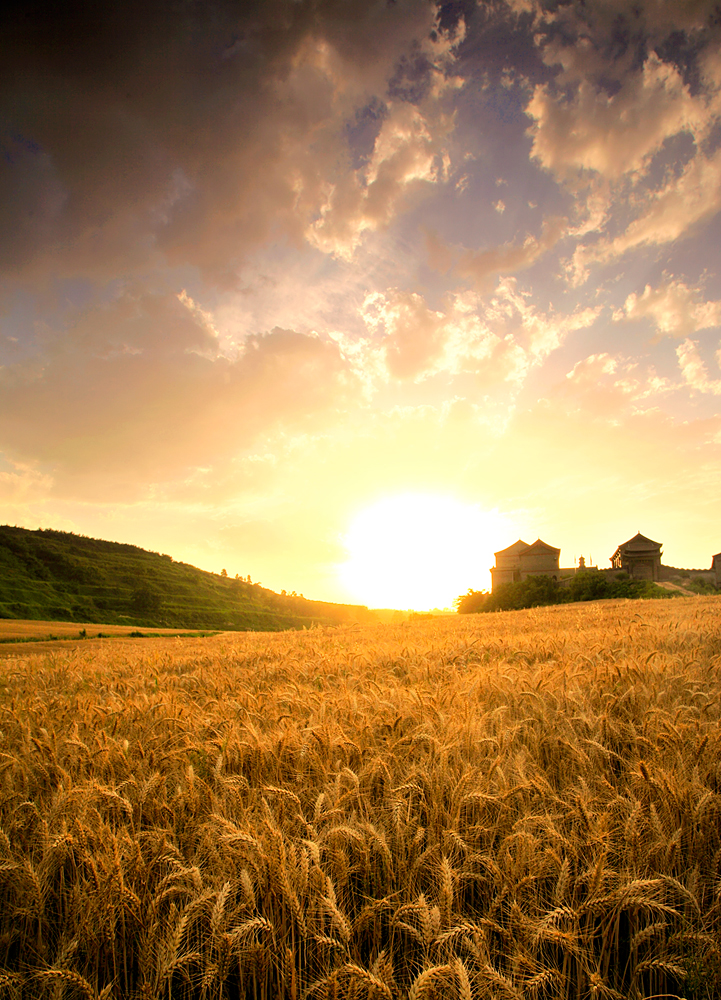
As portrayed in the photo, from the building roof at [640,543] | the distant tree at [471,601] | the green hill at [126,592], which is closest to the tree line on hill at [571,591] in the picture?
the distant tree at [471,601]

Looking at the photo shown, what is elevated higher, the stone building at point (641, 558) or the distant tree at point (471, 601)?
the stone building at point (641, 558)

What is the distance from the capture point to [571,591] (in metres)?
50.7

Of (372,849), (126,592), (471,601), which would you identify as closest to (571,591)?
(471,601)

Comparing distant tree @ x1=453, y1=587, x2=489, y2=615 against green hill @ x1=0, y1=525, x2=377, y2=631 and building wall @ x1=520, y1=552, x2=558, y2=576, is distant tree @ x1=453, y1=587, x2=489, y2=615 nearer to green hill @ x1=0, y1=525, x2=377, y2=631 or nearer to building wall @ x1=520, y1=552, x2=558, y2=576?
building wall @ x1=520, y1=552, x2=558, y2=576

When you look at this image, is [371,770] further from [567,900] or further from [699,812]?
[699,812]

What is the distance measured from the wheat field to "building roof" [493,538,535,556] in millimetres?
76017

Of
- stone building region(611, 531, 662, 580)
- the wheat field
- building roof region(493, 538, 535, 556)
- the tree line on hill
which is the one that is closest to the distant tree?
the tree line on hill

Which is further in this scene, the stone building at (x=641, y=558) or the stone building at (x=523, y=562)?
the stone building at (x=523, y=562)

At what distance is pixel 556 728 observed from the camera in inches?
133

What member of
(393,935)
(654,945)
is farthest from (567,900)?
(393,935)

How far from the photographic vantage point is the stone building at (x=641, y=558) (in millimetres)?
67250

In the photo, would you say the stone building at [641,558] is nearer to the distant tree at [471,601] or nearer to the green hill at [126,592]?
the distant tree at [471,601]

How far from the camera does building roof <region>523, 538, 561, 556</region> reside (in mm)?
73500

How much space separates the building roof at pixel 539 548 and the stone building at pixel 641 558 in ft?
31.0
